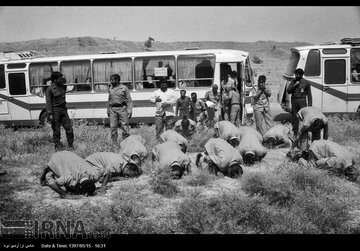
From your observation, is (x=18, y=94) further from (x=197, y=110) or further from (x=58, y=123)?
(x=197, y=110)

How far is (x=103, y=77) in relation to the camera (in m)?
14.7

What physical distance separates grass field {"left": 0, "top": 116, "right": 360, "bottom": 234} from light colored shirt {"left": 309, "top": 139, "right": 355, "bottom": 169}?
0.27 metres

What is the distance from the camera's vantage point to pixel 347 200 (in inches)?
272

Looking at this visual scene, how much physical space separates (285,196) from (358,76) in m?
8.70

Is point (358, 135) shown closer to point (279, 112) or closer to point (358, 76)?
point (358, 76)

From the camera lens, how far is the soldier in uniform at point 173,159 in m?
7.93

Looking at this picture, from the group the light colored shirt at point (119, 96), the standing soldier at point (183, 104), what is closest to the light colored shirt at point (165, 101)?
the standing soldier at point (183, 104)

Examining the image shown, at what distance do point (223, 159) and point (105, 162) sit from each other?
2279mm

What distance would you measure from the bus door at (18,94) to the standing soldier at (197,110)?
21.3 feet

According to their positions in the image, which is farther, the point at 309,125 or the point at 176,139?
the point at 176,139

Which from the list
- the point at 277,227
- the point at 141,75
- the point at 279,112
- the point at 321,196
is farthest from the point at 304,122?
the point at 279,112

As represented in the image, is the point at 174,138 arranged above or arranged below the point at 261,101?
below

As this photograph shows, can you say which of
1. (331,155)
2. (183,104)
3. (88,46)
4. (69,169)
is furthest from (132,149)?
(88,46)

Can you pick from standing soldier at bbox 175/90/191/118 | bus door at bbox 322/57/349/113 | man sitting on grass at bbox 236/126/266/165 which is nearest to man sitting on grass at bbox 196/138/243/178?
man sitting on grass at bbox 236/126/266/165
